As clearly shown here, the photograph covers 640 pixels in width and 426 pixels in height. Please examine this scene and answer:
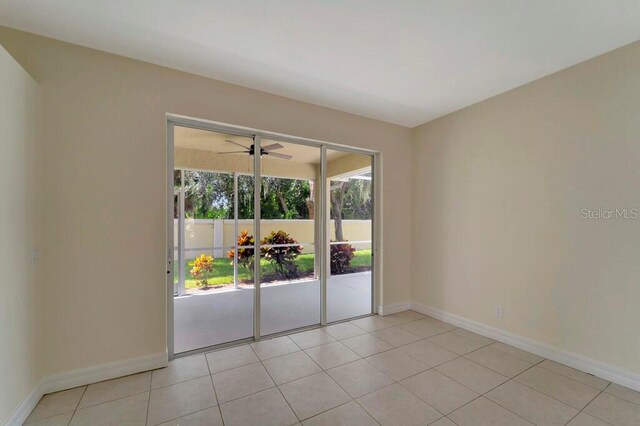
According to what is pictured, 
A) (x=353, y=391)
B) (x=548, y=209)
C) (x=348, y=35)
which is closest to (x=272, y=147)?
(x=348, y=35)

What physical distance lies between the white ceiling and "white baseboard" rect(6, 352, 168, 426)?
2733 mm

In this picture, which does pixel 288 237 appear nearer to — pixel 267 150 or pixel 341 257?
pixel 341 257

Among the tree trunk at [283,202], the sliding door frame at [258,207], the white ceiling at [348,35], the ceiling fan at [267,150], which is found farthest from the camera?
the tree trunk at [283,202]

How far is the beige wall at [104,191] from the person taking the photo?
2.20 m

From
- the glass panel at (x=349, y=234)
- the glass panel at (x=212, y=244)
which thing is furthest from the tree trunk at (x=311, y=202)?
the glass panel at (x=212, y=244)

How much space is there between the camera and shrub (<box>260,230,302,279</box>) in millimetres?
3303

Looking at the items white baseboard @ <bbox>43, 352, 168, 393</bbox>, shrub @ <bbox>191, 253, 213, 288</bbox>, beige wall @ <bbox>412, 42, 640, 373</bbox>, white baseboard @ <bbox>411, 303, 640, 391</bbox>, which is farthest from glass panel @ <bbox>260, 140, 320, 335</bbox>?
white baseboard @ <bbox>411, 303, 640, 391</bbox>

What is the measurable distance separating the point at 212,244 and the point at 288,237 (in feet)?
2.94

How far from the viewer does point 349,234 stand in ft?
12.9

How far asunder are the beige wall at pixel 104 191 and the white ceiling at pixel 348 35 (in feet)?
0.66

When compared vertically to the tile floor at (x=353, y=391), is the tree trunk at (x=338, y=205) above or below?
above

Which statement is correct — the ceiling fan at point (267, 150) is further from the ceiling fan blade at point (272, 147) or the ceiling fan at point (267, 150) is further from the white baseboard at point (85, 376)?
the white baseboard at point (85, 376)

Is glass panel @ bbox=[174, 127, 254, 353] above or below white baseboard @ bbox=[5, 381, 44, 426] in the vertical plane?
above

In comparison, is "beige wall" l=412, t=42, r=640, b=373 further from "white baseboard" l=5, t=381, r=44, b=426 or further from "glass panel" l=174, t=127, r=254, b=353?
"white baseboard" l=5, t=381, r=44, b=426
